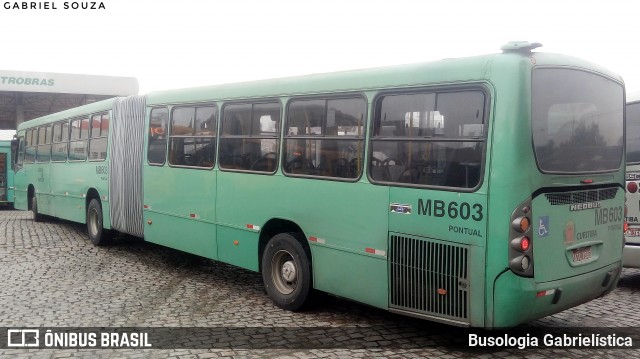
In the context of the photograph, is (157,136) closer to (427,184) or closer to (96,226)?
(96,226)

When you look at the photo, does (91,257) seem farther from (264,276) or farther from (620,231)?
(620,231)

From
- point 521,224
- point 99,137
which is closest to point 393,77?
point 521,224

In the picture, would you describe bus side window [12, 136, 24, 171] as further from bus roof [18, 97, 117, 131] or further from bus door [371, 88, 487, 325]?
bus door [371, 88, 487, 325]

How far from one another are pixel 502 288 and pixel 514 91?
5.38 feet

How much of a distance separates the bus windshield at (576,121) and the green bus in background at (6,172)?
21.6 meters

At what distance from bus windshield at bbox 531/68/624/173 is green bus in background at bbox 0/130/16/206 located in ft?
70.9

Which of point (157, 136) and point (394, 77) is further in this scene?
point (157, 136)

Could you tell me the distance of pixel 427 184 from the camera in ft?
17.6

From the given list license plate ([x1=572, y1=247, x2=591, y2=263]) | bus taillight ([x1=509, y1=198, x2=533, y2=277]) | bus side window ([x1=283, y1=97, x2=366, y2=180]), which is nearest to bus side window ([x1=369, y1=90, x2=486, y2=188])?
bus side window ([x1=283, y1=97, x2=366, y2=180])

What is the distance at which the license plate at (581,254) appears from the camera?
537cm

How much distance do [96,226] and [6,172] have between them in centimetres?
1292

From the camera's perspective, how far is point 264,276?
7238 mm

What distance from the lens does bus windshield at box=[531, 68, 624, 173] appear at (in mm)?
5031

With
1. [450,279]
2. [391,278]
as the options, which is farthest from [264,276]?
[450,279]
